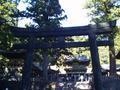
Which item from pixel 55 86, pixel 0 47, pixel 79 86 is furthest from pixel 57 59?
pixel 0 47

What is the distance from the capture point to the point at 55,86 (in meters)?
20.9

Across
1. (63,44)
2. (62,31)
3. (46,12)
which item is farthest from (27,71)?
(46,12)

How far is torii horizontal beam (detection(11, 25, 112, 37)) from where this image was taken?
16391mm

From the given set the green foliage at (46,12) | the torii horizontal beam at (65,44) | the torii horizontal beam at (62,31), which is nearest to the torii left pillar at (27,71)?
the torii horizontal beam at (65,44)

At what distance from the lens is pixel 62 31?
653 inches

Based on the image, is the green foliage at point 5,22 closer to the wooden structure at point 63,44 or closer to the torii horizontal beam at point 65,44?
the wooden structure at point 63,44

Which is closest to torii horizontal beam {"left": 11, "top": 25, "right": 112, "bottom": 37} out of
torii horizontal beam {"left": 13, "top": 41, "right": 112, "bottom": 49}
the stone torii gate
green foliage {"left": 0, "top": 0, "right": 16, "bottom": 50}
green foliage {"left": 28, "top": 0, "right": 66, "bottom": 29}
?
the stone torii gate

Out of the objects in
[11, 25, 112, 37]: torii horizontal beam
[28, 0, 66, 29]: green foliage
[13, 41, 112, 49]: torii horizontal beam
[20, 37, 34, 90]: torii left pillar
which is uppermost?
[28, 0, 66, 29]: green foliage

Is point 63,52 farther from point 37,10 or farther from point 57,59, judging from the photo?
point 37,10

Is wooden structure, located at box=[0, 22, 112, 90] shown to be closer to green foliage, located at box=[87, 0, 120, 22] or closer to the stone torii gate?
the stone torii gate

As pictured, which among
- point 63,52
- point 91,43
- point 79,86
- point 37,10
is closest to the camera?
point 91,43

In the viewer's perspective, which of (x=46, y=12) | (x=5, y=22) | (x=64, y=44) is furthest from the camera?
(x=46, y=12)

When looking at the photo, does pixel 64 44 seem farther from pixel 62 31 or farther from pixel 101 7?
pixel 101 7

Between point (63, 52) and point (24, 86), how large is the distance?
1569 cm
